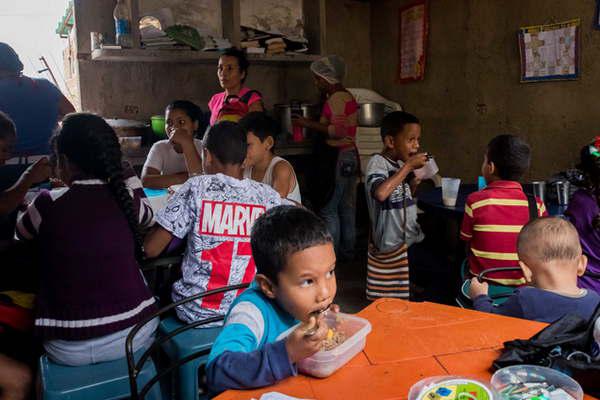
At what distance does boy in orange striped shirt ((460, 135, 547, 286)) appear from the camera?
2.52m

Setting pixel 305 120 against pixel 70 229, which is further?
pixel 305 120

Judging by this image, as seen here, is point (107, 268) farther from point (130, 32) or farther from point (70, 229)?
point (130, 32)

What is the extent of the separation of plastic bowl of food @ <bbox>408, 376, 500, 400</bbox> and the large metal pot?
466cm

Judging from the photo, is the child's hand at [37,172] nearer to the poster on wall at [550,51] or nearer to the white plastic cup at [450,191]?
the white plastic cup at [450,191]

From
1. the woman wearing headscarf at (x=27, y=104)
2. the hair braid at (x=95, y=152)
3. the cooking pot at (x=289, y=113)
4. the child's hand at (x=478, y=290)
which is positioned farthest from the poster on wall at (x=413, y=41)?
the hair braid at (x=95, y=152)

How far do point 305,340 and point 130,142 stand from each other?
11.2ft

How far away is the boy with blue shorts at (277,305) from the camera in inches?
43.1

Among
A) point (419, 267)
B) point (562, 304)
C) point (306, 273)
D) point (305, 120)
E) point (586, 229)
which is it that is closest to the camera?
point (306, 273)

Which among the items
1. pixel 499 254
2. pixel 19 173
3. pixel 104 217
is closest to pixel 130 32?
pixel 19 173

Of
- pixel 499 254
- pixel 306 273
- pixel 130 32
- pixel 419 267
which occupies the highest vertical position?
pixel 130 32

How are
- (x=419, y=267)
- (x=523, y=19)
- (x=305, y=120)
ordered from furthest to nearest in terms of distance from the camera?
(x=305, y=120) → (x=523, y=19) → (x=419, y=267)

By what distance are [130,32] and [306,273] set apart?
3.87m

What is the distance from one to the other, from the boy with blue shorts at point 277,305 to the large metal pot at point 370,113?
14.2 ft

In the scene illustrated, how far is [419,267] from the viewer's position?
126 inches
